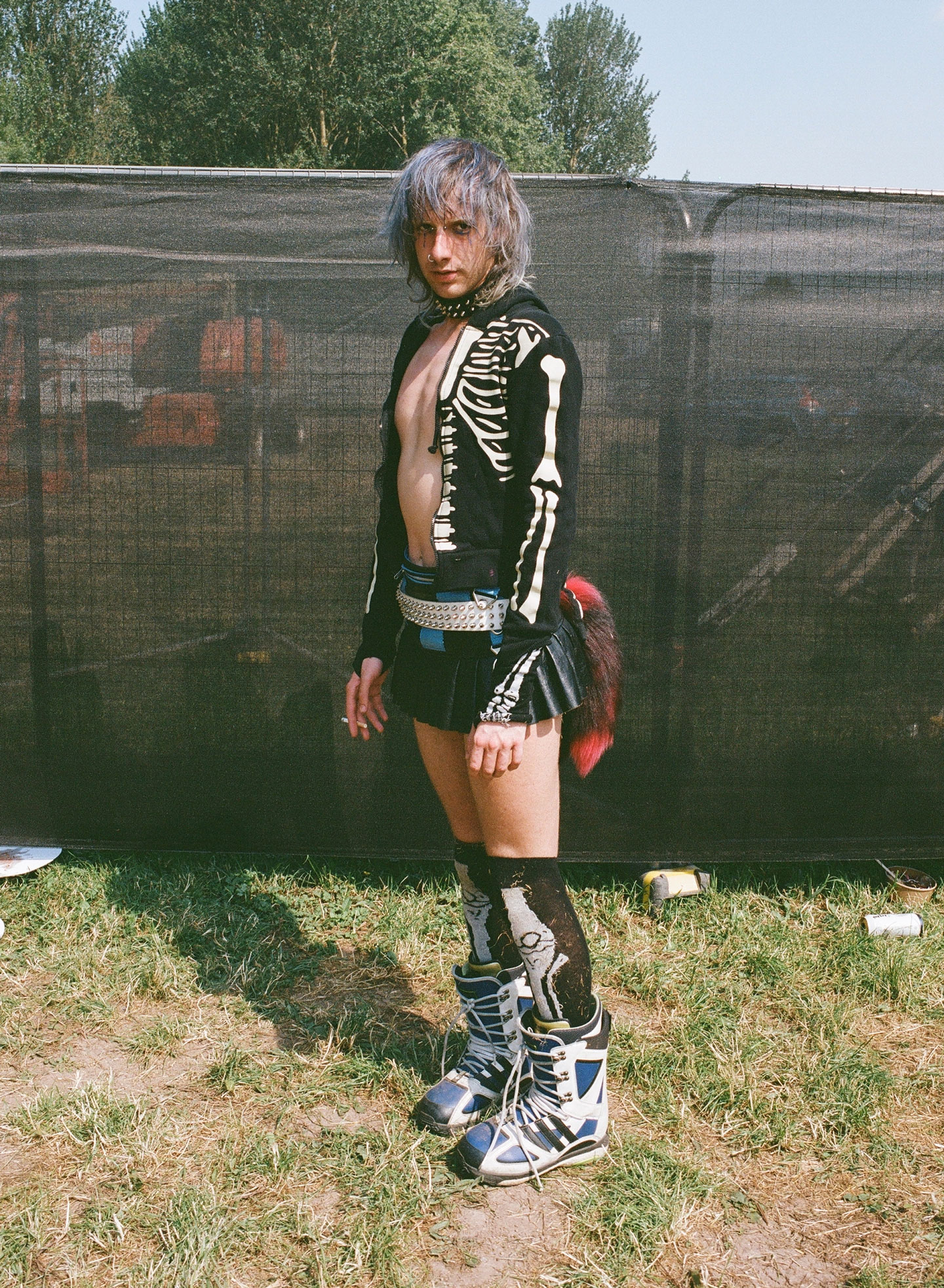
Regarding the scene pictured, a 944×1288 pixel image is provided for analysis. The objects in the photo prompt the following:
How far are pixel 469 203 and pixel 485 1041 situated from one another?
6.18 ft

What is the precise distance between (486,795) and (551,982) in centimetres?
43

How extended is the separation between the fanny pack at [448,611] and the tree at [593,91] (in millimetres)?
58015

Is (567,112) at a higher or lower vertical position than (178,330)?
higher

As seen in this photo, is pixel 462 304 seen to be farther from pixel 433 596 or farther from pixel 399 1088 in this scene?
pixel 399 1088

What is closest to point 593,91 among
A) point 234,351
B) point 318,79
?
point 318,79

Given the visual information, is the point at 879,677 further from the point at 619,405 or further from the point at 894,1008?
the point at 619,405

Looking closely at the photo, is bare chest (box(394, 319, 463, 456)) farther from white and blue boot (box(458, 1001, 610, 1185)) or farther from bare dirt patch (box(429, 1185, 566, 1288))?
bare dirt patch (box(429, 1185, 566, 1288))

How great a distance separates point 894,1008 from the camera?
8.99 feet

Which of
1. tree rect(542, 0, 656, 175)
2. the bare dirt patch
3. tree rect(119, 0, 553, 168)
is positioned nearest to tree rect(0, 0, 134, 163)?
tree rect(119, 0, 553, 168)

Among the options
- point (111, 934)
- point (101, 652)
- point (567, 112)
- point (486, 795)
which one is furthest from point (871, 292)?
point (567, 112)

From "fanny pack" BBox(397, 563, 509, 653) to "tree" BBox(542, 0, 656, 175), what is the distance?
58.0 metres

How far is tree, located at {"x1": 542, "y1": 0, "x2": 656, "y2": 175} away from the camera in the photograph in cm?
5412

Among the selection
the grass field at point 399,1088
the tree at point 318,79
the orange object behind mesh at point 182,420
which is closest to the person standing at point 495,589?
the grass field at point 399,1088

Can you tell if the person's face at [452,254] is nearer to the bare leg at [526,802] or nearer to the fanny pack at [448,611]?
the fanny pack at [448,611]
